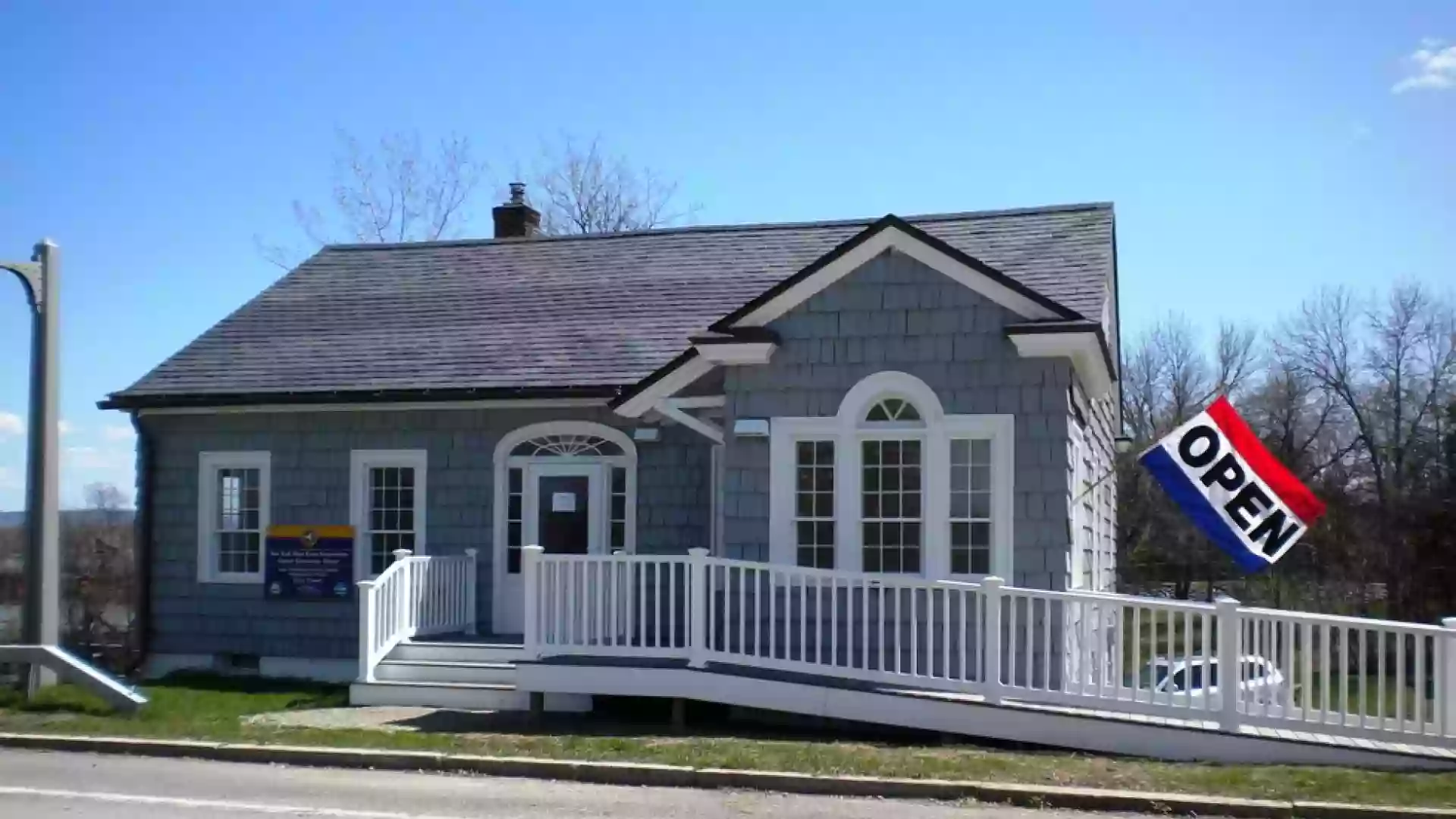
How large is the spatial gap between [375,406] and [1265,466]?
33.6ft

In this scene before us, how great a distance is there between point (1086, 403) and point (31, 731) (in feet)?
34.9

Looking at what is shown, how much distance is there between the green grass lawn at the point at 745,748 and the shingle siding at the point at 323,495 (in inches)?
114

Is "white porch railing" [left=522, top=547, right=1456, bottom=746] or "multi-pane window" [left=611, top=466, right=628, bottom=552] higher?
"multi-pane window" [left=611, top=466, right=628, bottom=552]

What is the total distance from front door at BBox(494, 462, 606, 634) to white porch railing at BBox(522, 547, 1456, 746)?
94.5 inches

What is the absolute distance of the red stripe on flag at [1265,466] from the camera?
12.1m

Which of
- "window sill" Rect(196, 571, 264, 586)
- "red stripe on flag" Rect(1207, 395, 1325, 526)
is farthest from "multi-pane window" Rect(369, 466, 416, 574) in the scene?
"red stripe on flag" Rect(1207, 395, 1325, 526)

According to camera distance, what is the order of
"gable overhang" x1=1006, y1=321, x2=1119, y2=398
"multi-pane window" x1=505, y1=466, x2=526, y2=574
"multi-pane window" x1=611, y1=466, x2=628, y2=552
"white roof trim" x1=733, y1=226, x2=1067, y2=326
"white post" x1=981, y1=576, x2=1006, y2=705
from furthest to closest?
"multi-pane window" x1=505, y1=466, x2=526, y2=574 → "multi-pane window" x1=611, y1=466, x2=628, y2=552 → "white roof trim" x1=733, y1=226, x2=1067, y2=326 → "gable overhang" x1=1006, y1=321, x2=1119, y2=398 → "white post" x1=981, y1=576, x2=1006, y2=705

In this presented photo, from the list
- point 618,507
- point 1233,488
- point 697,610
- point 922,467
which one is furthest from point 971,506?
point 618,507

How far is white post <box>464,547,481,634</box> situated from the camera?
16688 millimetres

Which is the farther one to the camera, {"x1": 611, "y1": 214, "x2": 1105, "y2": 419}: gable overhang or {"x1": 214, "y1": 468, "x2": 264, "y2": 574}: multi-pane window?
{"x1": 214, "y1": 468, "x2": 264, "y2": 574}: multi-pane window

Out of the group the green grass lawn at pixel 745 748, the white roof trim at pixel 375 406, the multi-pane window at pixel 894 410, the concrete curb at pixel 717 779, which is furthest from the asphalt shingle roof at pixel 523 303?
the concrete curb at pixel 717 779

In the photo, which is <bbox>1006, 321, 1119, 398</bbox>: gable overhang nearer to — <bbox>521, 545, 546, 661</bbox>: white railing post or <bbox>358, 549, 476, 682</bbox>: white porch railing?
<bbox>521, 545, 546, 661</bbox>: white railing post

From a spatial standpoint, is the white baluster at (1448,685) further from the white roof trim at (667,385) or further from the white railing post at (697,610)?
the white roof trim at (667,385)

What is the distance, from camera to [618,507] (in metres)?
16.7
